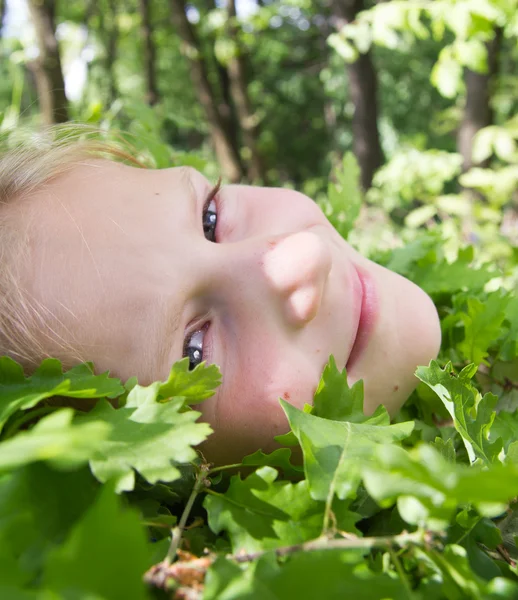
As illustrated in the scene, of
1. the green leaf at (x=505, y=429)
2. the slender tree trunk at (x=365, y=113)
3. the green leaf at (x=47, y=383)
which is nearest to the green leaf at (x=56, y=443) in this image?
the green leaf at (x=47, y=383)

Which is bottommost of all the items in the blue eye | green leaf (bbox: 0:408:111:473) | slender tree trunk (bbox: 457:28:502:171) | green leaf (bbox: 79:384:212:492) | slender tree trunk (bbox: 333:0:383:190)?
slender tree trunk (bbox: 333:0:383:190)

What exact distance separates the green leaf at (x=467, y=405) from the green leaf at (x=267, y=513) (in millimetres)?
276

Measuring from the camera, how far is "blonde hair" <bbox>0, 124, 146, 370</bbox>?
123cm

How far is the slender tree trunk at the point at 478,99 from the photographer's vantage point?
486 centimetres

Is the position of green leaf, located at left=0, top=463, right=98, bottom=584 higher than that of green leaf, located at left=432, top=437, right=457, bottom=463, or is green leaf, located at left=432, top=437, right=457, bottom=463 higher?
green leaf, located at left=0, top=463, right=98, bottom=584

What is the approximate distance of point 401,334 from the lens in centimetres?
145

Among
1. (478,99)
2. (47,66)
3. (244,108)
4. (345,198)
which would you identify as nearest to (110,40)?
(244,108)

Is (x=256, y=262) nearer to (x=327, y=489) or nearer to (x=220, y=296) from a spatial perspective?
(x=220, y=296)

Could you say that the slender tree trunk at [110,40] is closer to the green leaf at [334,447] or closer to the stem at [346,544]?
the green leaf at [334,447]

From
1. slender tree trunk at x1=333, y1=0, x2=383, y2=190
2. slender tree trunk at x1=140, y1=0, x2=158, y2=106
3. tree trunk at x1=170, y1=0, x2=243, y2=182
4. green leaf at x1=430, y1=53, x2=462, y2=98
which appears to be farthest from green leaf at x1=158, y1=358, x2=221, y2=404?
slender tree trunk at x1=140, y1=0, x2=158, y2=106

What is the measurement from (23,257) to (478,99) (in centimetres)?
465

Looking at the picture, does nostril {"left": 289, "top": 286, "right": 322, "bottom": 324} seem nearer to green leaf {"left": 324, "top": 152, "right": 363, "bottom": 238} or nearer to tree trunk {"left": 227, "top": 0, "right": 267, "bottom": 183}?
green leaf {"left": 324, "top": 152, "right": 363, "bottom": 238}

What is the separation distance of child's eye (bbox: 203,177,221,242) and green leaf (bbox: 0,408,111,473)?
911 mm

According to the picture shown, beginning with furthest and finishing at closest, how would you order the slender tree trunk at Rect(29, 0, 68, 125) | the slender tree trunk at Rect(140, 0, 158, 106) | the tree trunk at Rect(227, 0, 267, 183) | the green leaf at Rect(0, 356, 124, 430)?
1. the slender tree trunk at Rect(140, 0, 158, 106)
2. the tree trunk at Rect(227, 0, 267, 183)
3. the slender tree trunk at Rect(29, 0, 68, 125)
4. the green leaf at Rect(0, 356, 124, 430)
